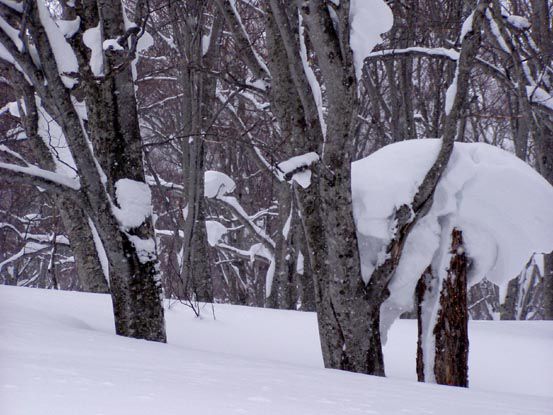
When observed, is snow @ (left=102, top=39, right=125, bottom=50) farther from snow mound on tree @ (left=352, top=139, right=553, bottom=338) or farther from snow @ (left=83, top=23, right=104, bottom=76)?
snow mound on tree @ (left=352, top=139, right=553, bottom=338)

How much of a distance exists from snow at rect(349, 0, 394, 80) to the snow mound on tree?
80 centimetres

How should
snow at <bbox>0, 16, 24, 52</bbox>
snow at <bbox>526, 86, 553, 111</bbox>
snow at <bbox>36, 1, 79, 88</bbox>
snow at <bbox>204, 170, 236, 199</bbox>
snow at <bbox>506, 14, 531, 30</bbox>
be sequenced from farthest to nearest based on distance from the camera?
snow at <bbox>204, 170, 236, 199</bbox>
snow at <bbox>526, 86, 553, 111</bbox>
snow at <bbox>506, 14, 531, 30</bbox>
snow at <bbox>36, 1, 79, 88</bbox>
snow at <bbox>0, 16, 24, 52</bbox>

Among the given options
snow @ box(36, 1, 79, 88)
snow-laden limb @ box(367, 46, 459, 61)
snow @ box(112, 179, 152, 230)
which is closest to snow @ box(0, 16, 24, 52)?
snow @ box(36, 1, 79, 88)

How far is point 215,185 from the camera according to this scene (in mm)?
9820

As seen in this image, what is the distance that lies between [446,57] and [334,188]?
1973 mm

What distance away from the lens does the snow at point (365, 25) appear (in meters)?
3.48

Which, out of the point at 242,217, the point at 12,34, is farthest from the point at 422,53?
the point at 242,217

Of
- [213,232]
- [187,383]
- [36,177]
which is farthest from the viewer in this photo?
[213,232]

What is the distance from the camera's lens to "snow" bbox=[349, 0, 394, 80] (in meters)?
3.48

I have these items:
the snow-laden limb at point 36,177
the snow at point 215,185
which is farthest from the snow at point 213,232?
the snow-laden limb at point 36,177

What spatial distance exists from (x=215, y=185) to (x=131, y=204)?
5.99m

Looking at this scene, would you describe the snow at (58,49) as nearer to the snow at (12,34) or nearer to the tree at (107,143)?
the tree at (107,143)

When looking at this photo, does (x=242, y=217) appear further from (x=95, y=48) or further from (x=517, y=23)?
(x=95, y=48)

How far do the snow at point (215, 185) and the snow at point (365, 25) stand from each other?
6.45m
